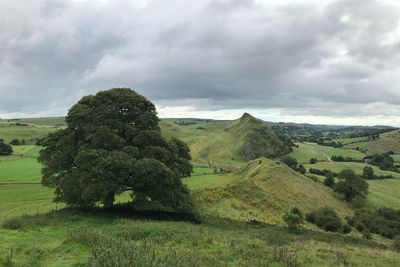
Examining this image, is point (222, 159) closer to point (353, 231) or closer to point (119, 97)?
point (353, 231)

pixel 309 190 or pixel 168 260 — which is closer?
pixel 168 260

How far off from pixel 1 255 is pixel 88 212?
18440mm

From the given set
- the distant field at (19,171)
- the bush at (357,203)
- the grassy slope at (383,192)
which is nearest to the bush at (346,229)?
the bush at (357,203)

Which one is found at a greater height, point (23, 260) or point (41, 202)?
point (23, 260)

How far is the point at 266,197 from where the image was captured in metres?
66.4

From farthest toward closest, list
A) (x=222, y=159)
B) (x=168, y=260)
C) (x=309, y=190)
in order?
(x=222, y=159), (x=309, y=190), (x=168, y=260)

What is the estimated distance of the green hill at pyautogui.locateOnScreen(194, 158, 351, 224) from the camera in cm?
5811

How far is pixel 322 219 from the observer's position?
206 ft

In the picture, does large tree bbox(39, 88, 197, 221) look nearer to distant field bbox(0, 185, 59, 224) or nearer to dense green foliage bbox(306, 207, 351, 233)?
distant field bbox(0, 185, 59, 224)

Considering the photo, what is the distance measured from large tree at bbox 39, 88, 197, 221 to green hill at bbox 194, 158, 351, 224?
1545 centimetres

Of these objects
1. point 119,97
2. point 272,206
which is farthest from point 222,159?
point 119,97

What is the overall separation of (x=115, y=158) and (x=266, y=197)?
35657 millimetres

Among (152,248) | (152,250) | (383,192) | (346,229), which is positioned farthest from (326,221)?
(383,192)

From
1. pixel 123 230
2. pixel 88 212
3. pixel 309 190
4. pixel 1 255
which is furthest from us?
pixel 309 190
